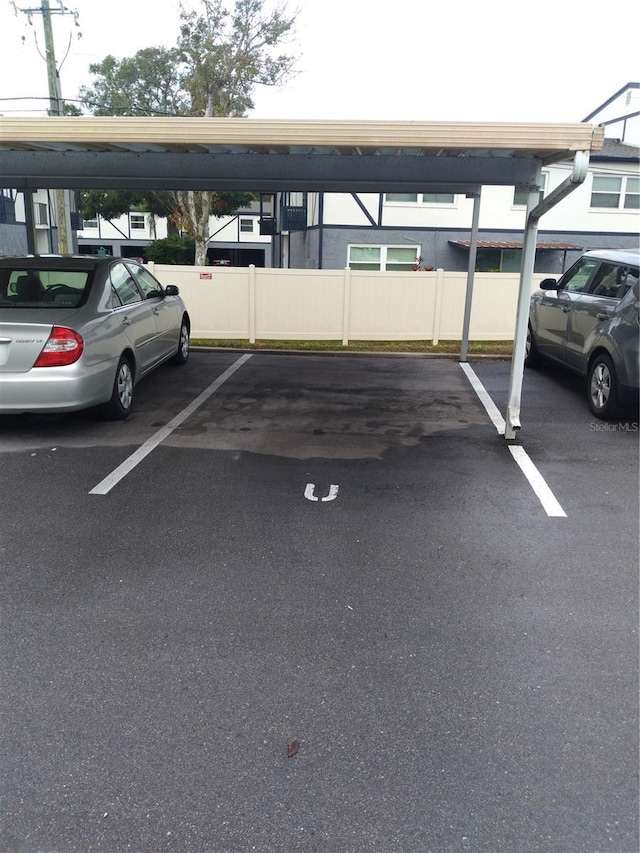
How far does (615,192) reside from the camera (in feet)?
70.6

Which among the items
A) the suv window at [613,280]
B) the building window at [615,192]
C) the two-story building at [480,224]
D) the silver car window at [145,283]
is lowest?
the silver car window at [145,283]

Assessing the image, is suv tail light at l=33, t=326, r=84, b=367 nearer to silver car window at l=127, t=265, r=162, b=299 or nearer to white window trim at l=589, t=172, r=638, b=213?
silver car window at l=127, t=265, r=162, b=299

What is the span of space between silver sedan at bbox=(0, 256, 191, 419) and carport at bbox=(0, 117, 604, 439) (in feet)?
3.71

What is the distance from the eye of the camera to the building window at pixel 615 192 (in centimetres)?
2136

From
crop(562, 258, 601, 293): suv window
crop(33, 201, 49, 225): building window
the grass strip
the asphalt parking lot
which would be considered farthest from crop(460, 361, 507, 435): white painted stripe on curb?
crop(33, 201, 49, 225): building window

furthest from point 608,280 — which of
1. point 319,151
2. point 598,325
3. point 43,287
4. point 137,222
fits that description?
point 137,222

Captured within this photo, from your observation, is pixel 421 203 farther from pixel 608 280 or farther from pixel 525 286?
pixel 525 286

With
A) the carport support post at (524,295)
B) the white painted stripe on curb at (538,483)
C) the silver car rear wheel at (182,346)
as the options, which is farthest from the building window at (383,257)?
the white painted stripe on curb at (538,483)

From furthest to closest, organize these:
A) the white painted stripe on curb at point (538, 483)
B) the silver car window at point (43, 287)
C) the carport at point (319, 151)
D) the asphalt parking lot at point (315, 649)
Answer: the silver car window at point (43, 287) < the carport at point (319, 151) < the white painted stripe on curb at point (538, 483) < the asphalt parking lot at point (315, 649)

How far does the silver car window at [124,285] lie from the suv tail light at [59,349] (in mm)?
1345

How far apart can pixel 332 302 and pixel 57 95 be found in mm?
9874

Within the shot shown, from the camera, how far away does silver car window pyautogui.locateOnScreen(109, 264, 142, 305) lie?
24.3ft

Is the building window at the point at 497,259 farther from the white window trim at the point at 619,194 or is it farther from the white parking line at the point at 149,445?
the white parking line at the point at 149,445

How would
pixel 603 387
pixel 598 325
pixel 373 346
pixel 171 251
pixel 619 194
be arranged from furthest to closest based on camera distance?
pixel 171 251 → pixel 619 194 → pixel 373 346 → pixel 598 325 → pixel 603 387
